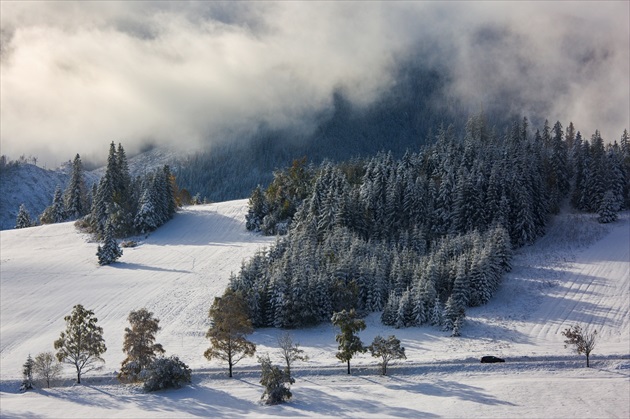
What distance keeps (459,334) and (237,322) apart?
27029 mm

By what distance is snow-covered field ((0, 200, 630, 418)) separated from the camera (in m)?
47.8

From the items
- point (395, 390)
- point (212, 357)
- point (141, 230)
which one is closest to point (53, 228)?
point (141, 230)

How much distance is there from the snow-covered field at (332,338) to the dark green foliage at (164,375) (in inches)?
51.1

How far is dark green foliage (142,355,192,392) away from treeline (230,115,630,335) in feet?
69.0

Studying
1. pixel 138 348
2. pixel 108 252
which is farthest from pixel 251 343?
pixel 108 252

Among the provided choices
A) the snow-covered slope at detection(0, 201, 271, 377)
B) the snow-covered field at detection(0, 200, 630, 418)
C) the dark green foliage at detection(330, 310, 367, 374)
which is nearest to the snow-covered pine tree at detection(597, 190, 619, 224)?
the snow-covered field at detection(0, 200, 630, 418)

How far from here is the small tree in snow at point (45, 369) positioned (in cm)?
5525

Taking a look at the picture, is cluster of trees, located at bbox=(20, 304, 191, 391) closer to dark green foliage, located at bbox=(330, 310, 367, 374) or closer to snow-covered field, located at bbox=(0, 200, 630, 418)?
snow-covered field, located at bbox=(0, 200, 630, 418)

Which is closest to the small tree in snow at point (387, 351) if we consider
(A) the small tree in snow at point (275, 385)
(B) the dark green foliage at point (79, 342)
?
(A) the small tree in snow at point (275, 385)

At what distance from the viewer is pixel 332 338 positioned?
68.9 meters

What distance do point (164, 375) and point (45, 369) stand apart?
→ 12.8m

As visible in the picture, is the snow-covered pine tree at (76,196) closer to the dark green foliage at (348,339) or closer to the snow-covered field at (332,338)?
the snow-covered field at (332,338)

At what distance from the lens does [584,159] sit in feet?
357

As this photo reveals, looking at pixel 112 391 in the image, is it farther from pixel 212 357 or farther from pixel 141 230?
pixel 141 230
